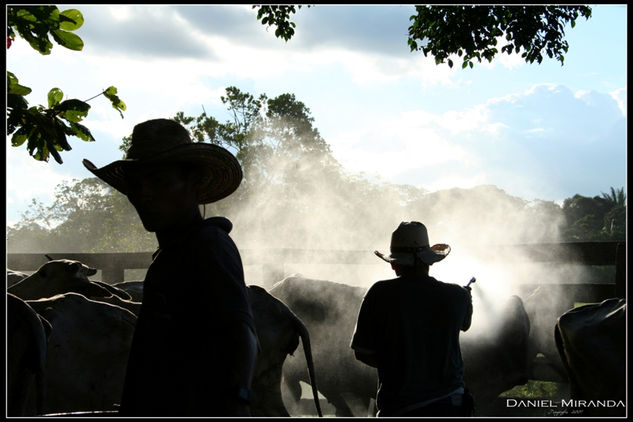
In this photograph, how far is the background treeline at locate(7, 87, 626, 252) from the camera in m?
11.4

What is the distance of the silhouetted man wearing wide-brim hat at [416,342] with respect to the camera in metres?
3.88

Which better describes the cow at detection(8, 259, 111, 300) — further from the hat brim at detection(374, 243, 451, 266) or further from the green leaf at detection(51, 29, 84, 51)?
the hat brim at detection(374, 243, 451, 266)

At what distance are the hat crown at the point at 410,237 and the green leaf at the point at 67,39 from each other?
2351 millimetres

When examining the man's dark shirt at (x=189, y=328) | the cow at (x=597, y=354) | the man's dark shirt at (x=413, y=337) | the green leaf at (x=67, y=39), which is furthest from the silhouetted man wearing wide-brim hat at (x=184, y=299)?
the cow at (x=597, y=354)

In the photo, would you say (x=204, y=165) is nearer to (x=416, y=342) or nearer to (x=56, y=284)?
(x=416, y=342)

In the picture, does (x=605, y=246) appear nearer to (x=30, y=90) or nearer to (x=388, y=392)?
(x=388, y=392)

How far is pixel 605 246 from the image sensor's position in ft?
23.8

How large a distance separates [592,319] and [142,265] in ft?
24.4

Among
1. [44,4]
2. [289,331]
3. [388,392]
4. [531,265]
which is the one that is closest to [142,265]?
[289,331]

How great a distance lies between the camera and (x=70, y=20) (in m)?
4.34

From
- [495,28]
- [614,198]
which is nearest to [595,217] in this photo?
[614,198]

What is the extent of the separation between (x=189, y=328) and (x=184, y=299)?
0.35ft

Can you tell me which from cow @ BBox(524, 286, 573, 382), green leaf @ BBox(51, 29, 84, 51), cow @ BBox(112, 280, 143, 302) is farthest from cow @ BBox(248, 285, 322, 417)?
cow @ BBox(524, 286, 573, 382)

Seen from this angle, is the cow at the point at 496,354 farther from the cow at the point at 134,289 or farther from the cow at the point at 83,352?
the cow at the point at 83,352
